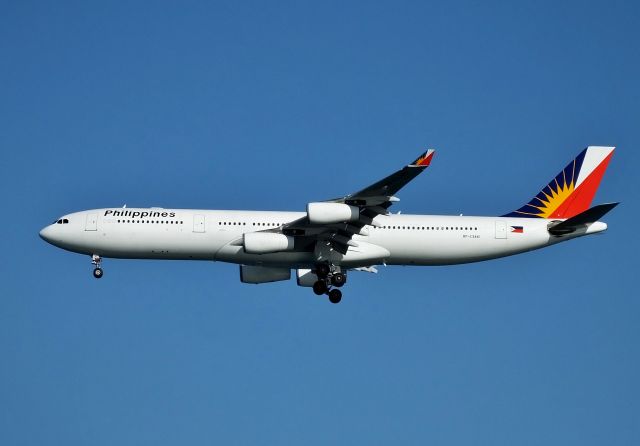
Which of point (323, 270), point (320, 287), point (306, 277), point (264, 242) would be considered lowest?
point (320, 287)

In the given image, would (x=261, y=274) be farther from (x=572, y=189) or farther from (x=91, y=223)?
(x=572, y=189)

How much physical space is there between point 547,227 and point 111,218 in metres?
24.3

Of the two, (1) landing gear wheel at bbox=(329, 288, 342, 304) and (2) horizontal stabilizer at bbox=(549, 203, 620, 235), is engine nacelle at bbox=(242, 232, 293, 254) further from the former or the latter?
(2) horizontal stabilizer at bbox=(549, 203, 620, 235)

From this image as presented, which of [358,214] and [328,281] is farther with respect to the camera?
[328,281]

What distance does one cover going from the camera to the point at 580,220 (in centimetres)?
5784

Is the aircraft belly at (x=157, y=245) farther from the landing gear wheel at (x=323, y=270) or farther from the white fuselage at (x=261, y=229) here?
the landing gear wheel at (x=323, y=270)

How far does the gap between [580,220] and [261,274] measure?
1789 centimetres

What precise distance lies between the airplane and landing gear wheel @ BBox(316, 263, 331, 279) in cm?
6

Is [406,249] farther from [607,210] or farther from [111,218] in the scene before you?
[111,218]

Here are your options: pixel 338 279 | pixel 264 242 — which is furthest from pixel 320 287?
pixel 264 242

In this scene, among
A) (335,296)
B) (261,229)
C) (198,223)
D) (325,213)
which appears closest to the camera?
(325,213)

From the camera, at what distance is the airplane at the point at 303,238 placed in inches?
2184

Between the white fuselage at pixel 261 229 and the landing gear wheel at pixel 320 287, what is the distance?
1.19 meters

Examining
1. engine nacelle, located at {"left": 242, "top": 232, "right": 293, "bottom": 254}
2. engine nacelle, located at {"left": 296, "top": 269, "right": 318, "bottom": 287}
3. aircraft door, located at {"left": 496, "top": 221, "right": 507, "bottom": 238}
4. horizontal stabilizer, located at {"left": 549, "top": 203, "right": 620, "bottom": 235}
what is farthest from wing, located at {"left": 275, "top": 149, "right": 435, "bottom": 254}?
horizontal stabilizer, located at {"left": 549, "top": 203, "right": 620, "bottom": 235}
